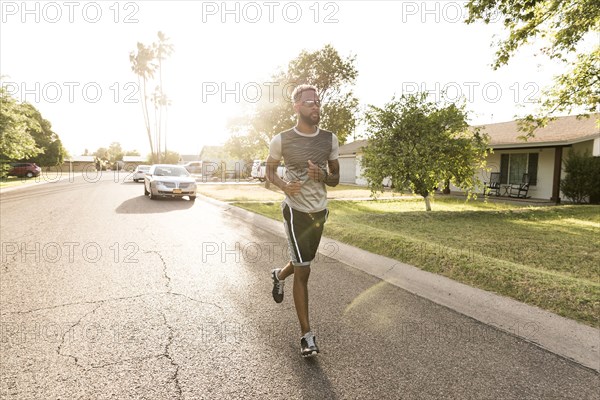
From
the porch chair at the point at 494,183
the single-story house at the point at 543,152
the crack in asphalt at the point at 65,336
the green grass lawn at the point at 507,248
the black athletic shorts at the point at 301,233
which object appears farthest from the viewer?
the porch chair at the point at 494,183

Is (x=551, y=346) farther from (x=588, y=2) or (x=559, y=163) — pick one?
(x=559, y=163)

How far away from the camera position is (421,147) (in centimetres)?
1100

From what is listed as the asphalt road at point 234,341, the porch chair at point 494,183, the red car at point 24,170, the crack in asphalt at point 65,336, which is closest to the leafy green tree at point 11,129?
the red car at point 24,170

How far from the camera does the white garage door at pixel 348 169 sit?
35372 millimetres

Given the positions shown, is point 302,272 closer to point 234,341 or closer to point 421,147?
point 234,341

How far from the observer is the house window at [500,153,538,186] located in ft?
65.6

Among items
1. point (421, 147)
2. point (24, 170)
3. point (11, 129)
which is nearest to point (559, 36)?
point (421, 147)

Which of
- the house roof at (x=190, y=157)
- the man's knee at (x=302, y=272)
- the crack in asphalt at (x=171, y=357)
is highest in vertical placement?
the house roof at (x=190, y=157)

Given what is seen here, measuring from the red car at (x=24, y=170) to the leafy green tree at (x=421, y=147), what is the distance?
4484 cm

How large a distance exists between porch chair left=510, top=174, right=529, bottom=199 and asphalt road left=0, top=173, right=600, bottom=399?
700 inches

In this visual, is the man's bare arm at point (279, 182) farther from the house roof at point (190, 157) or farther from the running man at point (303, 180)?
the house roof at point (190, 157)

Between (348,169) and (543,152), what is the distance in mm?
18500

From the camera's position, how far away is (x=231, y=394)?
2.43 m

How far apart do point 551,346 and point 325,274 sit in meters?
2.81
